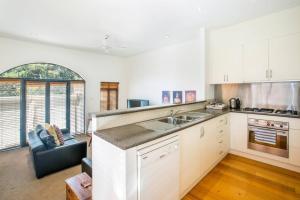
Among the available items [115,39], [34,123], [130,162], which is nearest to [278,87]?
[130,162]

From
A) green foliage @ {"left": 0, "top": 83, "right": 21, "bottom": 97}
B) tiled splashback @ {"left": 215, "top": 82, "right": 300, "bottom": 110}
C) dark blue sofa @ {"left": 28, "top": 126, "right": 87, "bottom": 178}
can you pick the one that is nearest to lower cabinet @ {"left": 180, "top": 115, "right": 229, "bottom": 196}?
tiled splashback @ {"left": 215, "top": 82, "right": 300, "bottom": 110}

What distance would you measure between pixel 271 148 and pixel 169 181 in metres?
2.30

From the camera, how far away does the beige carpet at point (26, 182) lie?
2133mm

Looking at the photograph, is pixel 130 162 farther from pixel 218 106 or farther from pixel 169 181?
pixel 218 106

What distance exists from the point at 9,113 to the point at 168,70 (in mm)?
4635

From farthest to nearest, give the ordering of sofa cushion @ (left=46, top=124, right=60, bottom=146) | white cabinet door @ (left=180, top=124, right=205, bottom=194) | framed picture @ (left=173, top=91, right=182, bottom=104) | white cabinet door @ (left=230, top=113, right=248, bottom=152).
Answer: framed picture @ (left=173, top=91, right=182, bottom=104), white cabinet door @ (left=230, top=113, right=248, bottom=152), sofa cushion @ (left=46, top=124, right=60, bottom=146), white cabinet door @ (left=180, top=124, right=205, bottom=194)

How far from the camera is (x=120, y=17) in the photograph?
9.42 feet

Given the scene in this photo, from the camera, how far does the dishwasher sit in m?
1.39

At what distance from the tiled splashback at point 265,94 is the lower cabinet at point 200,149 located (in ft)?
3.13

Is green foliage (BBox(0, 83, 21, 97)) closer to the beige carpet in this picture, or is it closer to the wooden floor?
the beige carpet

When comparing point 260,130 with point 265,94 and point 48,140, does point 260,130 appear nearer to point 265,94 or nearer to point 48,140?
point 265,94

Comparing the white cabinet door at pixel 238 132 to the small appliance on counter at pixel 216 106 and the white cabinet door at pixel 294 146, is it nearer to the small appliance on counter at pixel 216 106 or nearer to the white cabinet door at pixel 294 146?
the small appliance on counter at pixel 216 106

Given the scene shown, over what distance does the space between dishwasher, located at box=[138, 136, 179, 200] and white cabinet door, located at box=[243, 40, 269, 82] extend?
8.06 feet

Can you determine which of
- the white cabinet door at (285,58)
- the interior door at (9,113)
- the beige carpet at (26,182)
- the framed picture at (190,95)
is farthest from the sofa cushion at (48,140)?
the white cabinet door at (285,58)
